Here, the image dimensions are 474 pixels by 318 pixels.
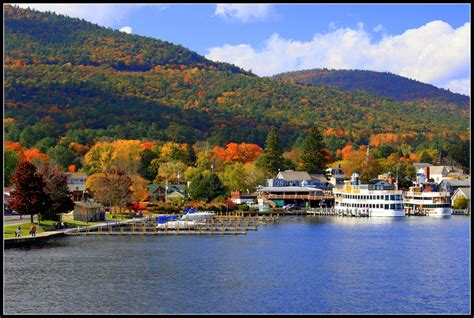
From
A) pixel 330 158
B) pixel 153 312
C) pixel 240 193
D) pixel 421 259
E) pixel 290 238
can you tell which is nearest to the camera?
pixel 153 312

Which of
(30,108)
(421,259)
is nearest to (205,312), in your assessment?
(421,259)

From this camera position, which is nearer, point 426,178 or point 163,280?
point 163,280

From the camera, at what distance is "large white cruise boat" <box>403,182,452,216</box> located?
351 ft

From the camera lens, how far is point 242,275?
44562 millimetres

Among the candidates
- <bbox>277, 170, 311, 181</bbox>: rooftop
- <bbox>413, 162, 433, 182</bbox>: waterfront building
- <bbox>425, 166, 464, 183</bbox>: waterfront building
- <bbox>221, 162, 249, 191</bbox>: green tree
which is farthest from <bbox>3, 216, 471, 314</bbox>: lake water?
<bbox>425, 166, 464, 183</bbox>: waterfront building

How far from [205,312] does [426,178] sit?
9573 centimetres

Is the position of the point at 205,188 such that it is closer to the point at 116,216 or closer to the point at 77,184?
the point at 116,216

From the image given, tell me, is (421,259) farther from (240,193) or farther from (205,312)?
(240,193)

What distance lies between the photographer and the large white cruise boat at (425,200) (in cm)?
10694

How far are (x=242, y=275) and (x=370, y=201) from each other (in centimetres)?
5877

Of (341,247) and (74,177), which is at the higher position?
(74,177)

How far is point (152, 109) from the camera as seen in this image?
189 meters

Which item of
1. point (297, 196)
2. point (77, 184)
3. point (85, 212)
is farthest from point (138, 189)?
point (85, 212)

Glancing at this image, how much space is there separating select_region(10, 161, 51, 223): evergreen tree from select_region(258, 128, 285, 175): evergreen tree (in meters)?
64.1
